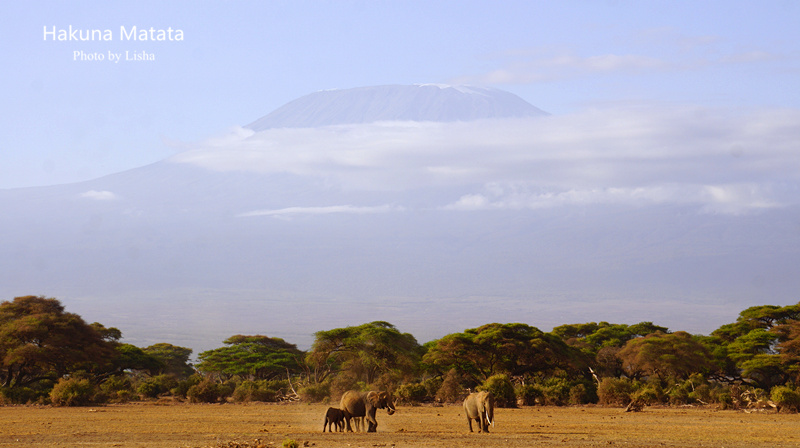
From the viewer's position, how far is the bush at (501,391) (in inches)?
1462

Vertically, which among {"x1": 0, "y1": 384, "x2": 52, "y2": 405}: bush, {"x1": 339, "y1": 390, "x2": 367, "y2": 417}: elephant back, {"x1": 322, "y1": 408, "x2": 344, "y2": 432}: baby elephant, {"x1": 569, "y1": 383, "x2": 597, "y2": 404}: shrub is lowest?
{"x1": 569, "y1": 383, "x2": 597, "y2": 404}: shrub

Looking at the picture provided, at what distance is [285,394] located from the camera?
148 ft

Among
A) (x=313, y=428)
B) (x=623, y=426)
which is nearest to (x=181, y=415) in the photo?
(x=313, y=428)

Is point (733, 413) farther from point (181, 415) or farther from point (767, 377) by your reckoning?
point (181, 415)

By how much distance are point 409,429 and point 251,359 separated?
112 ft

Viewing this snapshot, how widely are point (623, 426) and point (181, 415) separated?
17.5 metres

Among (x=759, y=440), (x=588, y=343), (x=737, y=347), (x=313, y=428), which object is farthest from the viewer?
(x=588, y=343)

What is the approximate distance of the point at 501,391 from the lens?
122ft

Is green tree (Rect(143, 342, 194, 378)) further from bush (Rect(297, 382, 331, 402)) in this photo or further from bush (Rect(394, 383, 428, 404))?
bush (Rect(394, 383, 428, 404))

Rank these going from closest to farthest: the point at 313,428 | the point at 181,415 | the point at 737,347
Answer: the point at 313,428 < the point at 181,415 < the point at 737,347

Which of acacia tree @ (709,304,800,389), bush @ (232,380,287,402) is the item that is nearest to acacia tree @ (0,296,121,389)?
bush @ (232,380,287,402)

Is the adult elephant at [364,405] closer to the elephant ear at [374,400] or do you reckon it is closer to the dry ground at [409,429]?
the elephant ear at [374,400]

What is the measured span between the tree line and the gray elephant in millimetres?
14673

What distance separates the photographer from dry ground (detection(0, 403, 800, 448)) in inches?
745
